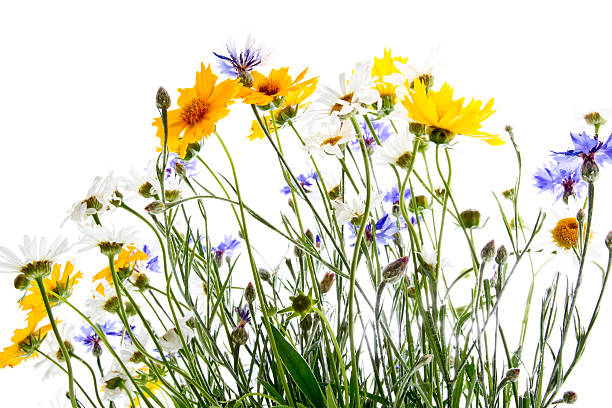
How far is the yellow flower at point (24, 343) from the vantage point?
1.56 ft

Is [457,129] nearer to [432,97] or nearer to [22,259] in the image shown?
[432,97]

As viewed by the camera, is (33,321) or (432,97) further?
(33,321)

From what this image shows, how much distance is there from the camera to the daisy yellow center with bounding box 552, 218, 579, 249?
0.46 meters

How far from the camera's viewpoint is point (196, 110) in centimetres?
40

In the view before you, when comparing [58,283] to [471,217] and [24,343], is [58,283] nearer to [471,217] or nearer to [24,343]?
[24,343]

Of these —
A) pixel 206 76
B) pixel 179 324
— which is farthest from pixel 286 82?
pixel 179 324

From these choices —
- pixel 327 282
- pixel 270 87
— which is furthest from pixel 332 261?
pixel 270 87

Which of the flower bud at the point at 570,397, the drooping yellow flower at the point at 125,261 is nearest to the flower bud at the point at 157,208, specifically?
the drooping yellow flower at the point at 125,261

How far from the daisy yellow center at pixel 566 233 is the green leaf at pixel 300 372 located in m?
0.21

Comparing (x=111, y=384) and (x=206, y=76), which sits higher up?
(x=206, y=76)

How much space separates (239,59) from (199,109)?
61 mm

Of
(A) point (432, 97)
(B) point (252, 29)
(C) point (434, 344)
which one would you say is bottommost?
(C) point (434, 344)

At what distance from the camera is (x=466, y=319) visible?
0.46 meters

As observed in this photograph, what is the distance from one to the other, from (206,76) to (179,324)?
169 mm
